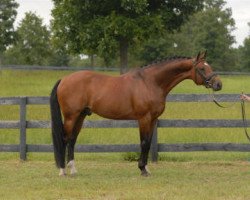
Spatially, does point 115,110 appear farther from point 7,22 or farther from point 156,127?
point 7,22

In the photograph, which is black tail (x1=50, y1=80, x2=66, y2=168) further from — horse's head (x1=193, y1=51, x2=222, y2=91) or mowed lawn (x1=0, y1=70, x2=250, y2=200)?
horse's head (x1=193, y1=51, x2=222, y2=91)

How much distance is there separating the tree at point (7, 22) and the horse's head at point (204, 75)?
1071 inches

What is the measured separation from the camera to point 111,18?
2189cm

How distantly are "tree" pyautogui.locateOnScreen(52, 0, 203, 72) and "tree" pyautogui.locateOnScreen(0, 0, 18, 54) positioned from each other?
10.7m

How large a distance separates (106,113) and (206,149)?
98.3 inches

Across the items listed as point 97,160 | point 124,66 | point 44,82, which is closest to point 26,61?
point 44,82

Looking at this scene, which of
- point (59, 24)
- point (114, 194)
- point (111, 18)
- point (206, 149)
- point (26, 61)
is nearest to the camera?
point (114, 194)

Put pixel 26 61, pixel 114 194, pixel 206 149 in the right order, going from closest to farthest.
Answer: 1. pixel 114 194
2. pixel 206 149
3. pixel 26 61

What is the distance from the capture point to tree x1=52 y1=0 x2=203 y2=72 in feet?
71.4

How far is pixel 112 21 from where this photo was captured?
2162 cm

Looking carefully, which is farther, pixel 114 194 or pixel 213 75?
pixel 213 75

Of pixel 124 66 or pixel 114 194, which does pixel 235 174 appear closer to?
pixel 114 194

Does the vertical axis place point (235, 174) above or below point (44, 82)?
above

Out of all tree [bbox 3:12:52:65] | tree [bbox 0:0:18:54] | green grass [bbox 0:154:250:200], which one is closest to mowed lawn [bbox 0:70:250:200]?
green grass [bbox 0:154:250:200]
